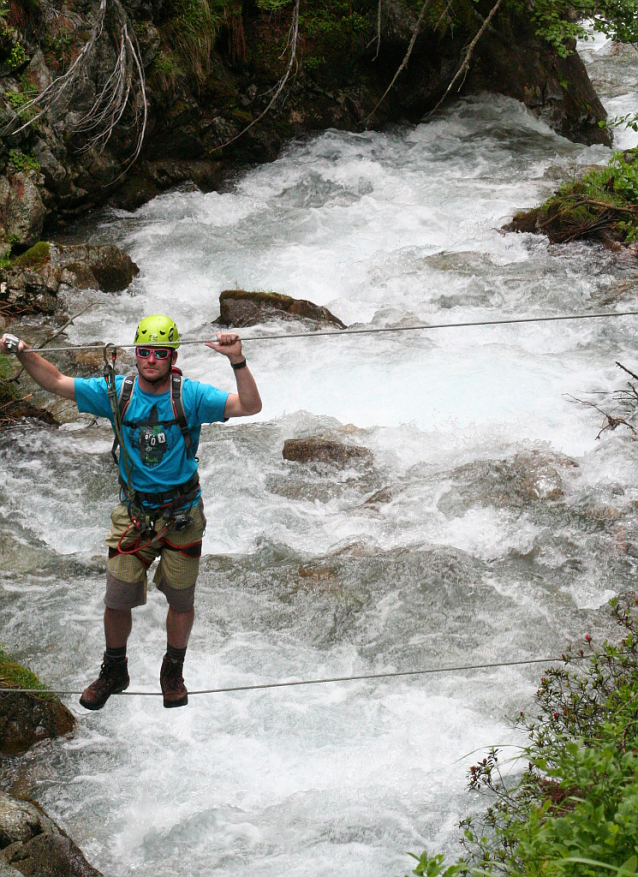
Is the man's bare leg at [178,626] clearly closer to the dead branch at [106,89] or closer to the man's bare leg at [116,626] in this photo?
the man's bare leg at [116,626]

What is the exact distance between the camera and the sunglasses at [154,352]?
11.5 ft

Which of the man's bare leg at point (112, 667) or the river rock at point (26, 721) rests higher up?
the man's bare leg at point (112, 667)

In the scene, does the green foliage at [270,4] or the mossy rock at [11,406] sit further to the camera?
the green foliage at [270,4]

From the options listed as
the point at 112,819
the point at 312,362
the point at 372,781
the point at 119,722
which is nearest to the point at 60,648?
the point at 119,722

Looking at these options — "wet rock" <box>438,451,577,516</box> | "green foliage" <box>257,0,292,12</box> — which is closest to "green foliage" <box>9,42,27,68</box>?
"green foliage" <box>257,0,292,12</box>

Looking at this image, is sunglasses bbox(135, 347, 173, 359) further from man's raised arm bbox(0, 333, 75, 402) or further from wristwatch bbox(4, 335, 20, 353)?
wristwatch bbox(4, 335, 20, 353)

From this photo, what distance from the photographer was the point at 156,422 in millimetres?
3584

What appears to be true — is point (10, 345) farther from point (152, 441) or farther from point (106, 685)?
point (106, 685)

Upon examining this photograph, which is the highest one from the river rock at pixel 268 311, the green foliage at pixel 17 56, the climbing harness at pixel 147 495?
the green foliage at pixel 17 56

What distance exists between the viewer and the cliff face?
1022cm

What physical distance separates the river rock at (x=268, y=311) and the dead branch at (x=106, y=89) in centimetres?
232

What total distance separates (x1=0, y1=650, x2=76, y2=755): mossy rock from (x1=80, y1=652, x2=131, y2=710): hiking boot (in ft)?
3.02

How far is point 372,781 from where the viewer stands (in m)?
4.79

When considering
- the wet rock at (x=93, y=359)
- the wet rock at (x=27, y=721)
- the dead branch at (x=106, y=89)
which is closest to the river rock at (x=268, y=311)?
the wet rock at (x=93, y=359)
